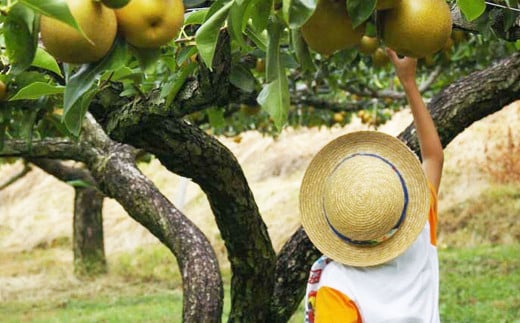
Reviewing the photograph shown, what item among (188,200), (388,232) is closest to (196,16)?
(388,232)

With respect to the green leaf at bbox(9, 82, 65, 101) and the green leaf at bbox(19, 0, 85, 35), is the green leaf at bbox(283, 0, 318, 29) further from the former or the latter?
the green leaf at bbox(9, 82, 65, 101)

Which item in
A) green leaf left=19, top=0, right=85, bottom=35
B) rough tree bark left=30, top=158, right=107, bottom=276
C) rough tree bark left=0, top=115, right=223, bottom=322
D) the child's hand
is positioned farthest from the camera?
rough tree bark left=30, top=158, right=107, bottom=276

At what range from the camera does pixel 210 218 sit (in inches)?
470

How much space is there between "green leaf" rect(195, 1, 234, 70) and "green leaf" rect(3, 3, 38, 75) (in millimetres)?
210

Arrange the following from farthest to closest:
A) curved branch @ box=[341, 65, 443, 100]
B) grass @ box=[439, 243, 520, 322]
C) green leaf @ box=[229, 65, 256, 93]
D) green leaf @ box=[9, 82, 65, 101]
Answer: curved branch @ box=[341, 65, 443, 100] → grass @ box=[439, 243, 520, 322] → green leaf @ box=[229, 65, 256, 93] → green leaf @ box=[9, 82, 65, 101]

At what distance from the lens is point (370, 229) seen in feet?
6.36

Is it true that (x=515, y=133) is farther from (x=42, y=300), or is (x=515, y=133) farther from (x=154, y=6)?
(x=154, y=6)

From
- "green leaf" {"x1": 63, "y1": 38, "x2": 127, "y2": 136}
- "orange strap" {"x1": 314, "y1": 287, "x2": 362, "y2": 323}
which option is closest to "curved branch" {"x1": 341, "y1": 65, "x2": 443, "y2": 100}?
"orange strap" {"x1": 314, "y1": 287, "x2": 362, "y2": 323}

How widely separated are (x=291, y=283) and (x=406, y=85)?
37.8 inches

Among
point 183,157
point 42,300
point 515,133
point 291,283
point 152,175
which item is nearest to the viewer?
point 183,157

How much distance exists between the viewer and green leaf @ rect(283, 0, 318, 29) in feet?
2.54

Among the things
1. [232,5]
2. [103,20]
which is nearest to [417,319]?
[232,5]

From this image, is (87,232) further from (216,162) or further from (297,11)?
(297,11)

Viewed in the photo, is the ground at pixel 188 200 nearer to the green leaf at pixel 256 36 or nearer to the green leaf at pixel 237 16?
the green leaf at pixel 256 36
